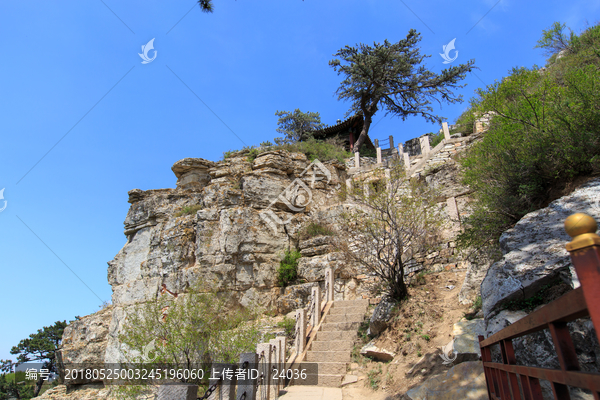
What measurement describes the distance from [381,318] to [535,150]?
4573 millimetres

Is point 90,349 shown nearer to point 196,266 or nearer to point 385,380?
point 196,266

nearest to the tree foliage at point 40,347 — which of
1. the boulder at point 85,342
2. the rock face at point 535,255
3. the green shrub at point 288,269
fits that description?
the boulder at point 85,342

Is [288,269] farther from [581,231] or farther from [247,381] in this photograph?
[581,231]

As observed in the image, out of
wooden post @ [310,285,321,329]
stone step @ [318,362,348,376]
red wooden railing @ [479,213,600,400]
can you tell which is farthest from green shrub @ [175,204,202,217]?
red wooden railing @ [479,213,600,400]

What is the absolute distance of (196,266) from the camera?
12219mm

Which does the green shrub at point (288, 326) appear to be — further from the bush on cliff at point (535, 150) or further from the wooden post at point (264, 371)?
the bush on cliff at point (535, 150)

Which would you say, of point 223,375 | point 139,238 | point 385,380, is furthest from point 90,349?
point 385,380

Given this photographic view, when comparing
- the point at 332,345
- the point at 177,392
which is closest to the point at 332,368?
the point at 332,345

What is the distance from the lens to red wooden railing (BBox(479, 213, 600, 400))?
3.21 ft

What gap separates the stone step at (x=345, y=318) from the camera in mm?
8787

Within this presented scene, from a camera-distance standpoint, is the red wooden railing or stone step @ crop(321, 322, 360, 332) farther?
stone step @ crop(321, 322, 360, 332)

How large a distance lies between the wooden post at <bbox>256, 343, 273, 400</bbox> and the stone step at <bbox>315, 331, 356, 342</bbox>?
2.22 meters

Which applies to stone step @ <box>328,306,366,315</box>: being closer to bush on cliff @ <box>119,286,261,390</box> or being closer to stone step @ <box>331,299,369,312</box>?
stone step @ <box>331,299,369,312</box>

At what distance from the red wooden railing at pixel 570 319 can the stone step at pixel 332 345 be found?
645cm
